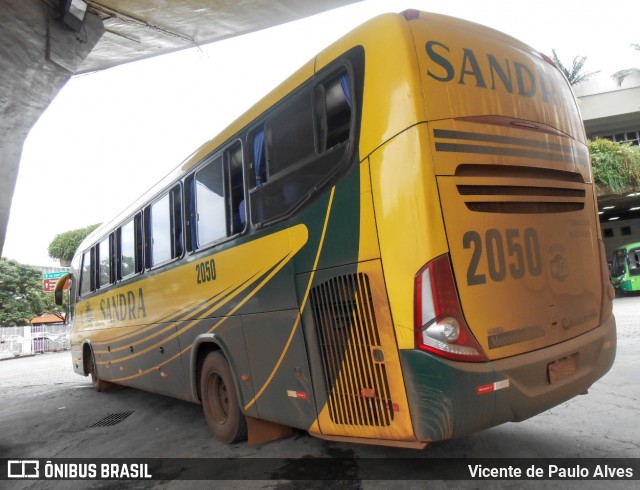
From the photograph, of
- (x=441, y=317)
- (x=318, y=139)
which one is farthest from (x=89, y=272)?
(x=441, y=317)

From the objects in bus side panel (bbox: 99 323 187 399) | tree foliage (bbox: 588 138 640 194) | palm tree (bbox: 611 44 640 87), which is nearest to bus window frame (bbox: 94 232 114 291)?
bus side panel (bbox: 99 323 187 399)

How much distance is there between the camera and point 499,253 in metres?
2.97

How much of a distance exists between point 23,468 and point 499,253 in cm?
546

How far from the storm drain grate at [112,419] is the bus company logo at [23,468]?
157 centimetres

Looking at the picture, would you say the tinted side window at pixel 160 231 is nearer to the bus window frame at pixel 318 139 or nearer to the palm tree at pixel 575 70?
the bus window frame at pixel 318 139

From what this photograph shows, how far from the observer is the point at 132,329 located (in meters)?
7.17

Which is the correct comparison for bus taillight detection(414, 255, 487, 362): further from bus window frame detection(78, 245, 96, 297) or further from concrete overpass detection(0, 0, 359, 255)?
bus window frame detection(78, 245, 96, 297)

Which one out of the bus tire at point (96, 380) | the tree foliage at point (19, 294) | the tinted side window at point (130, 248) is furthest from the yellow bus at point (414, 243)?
the tree foliage at point (19, 294)

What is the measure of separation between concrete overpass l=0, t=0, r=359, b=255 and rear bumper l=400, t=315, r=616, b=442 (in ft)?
22.1

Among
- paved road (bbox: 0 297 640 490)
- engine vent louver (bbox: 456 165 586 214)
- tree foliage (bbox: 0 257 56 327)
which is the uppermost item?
tree foliage (bbox: 0 257 56 327)

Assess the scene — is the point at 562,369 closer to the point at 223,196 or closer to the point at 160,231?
the point at 223,196

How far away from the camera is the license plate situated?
3008 mm

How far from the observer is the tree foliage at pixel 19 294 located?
33.7 meters

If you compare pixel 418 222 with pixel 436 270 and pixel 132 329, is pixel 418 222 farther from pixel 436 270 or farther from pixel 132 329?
pixel 132 329
